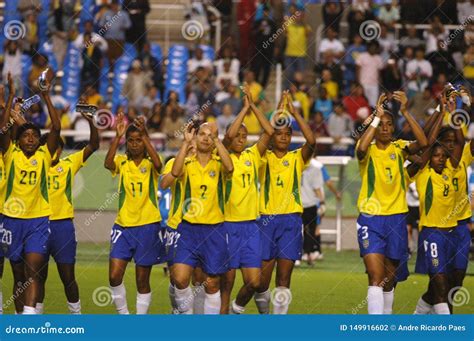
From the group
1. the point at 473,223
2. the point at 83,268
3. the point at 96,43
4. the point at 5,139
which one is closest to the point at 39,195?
the point at 5,139

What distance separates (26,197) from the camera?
16.9 m

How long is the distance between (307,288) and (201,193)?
251 inches

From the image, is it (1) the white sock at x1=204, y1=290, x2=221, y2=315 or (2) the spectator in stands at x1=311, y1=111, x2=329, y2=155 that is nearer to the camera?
(1) the white sock at x1=204, y1=290, x2=221, y2=315

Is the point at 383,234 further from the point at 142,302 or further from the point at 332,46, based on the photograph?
the point at 332,46

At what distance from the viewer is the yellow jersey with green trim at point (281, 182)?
58.7 ft

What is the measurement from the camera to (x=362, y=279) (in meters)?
24.1

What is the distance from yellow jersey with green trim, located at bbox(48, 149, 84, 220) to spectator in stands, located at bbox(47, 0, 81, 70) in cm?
1368

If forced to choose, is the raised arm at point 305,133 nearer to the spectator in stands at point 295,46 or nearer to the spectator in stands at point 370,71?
the spectator in stands at point 370,71

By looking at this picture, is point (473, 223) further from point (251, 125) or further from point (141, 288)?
point (141, 288)

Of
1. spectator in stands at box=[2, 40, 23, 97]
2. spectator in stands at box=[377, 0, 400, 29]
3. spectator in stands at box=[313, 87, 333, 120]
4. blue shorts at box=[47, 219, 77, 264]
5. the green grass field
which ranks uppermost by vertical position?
spectator in stands at box=[377, 0, 400, 29]

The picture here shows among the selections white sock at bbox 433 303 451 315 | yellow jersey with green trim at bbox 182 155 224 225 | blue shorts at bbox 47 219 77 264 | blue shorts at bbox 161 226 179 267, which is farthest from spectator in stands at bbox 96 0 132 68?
white sock at bbox 433 303 451 315

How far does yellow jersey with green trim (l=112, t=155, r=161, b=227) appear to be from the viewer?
17.6m

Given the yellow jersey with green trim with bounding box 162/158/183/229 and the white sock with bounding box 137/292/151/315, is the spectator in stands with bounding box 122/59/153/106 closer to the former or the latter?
the white sock with bounding box 137/292/151/315

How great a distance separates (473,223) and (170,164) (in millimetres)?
9649
